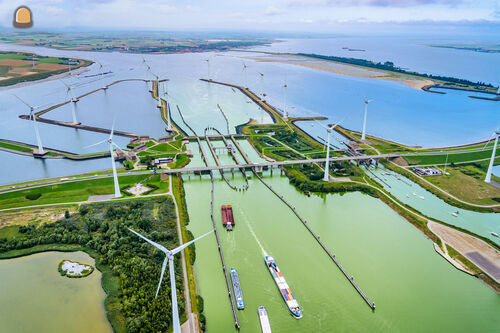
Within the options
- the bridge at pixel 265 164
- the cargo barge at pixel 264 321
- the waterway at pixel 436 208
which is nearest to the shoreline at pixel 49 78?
the bridge at pixel 265 164

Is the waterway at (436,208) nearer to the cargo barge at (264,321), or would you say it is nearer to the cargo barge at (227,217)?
the cargo barge at (227,217)

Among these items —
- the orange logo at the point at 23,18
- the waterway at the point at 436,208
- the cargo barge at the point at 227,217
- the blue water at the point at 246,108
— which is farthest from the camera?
the blue water at the point at 246,108

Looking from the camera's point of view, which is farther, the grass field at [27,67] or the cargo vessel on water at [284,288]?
the grass field at [27,67]

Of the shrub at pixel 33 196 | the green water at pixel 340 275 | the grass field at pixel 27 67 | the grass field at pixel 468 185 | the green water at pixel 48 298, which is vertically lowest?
the green water at pixel 340 275

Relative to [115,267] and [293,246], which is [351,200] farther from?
[115,267]

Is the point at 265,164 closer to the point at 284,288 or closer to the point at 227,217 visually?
the point at 227,217

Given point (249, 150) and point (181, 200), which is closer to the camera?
point (181, 200)

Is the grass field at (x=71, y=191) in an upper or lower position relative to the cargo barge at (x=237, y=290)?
upper

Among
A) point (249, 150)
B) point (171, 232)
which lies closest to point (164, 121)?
point (249, 150)
